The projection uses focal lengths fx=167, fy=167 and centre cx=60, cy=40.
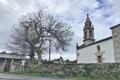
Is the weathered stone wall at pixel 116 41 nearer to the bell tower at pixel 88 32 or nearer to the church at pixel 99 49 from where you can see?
the church at pixel 99 49

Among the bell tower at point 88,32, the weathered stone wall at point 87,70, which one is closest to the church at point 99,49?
the bell tower at point 88,32

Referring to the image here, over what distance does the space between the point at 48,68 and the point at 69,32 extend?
11.4 meters

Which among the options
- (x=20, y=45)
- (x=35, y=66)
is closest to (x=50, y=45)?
(x=20, y=45)

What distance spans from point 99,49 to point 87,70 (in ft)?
60.3

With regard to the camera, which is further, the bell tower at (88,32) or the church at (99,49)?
the bell tower at (88,32)

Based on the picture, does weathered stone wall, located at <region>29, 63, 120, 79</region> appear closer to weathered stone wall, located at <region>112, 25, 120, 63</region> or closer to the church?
the church

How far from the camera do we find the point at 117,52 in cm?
3038

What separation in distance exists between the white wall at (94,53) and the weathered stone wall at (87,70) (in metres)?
13.7

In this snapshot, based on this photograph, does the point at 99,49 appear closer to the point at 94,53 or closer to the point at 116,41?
the point at 94,53

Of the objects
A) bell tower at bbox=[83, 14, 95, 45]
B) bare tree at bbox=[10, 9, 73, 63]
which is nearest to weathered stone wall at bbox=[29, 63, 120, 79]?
bare tree at bbox=[10, 9, 73, 63]

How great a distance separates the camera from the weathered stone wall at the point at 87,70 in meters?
18.1

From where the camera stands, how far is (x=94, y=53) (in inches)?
1547

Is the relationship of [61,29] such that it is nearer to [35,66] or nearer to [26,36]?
[26,36]

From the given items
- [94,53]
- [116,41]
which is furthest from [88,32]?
[116,41]
